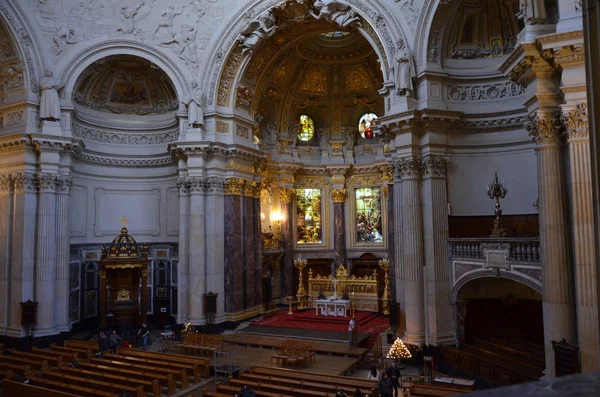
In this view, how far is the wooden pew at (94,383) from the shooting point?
13.2m

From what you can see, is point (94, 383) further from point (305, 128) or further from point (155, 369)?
point (305, 128)

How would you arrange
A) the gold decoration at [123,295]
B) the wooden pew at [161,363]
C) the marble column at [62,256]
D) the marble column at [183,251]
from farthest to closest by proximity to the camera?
the marble column at [183,251]
the gold decoration at [123,295]
the marble column at [62,256]
the wooden pew at [161,363]

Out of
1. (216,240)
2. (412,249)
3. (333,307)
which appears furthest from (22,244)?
(412,249)

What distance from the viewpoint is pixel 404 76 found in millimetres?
18672

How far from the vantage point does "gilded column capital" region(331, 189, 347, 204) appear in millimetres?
30562

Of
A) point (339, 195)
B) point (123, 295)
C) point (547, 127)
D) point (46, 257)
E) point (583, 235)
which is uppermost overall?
point (339, 195)

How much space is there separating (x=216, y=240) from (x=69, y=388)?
442 inches

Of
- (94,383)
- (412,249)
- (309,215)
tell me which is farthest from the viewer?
(309,215)

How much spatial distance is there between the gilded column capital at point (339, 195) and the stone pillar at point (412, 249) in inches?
464

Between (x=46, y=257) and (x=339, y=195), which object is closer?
(x=46, y=257)

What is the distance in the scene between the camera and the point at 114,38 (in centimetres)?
2375

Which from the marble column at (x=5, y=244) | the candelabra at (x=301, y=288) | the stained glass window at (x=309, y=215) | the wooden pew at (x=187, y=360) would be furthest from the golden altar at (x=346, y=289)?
the marble column at (x=5, y=244)

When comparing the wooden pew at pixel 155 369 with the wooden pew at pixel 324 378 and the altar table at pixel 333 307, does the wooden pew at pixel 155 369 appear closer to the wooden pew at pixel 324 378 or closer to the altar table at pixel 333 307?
the wooden pew at pixel 324 378

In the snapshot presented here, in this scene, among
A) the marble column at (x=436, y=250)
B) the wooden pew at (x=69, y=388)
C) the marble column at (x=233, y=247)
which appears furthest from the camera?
the marble column at (x=233, y=247)
